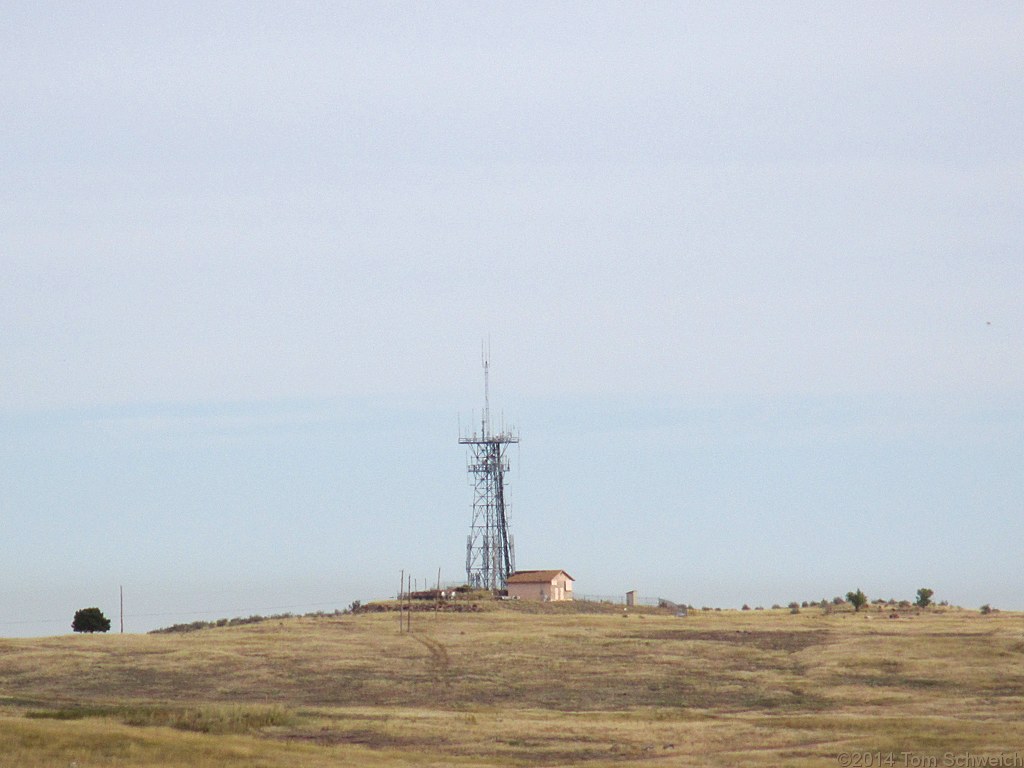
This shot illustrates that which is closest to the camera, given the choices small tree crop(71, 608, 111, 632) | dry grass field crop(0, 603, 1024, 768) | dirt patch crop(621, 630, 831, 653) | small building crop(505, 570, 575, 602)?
dry grass field crop(0, 603, 1024, 768)

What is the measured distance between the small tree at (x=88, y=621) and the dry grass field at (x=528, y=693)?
987 cm

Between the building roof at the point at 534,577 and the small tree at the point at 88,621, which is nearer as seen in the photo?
the small tree at the point at 88,621

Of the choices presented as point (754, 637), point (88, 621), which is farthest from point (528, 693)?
point (88, 621)

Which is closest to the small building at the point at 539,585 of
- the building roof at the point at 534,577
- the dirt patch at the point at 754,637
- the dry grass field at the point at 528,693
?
the building roof at the point at 534,577

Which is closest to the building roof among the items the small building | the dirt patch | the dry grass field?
the small building

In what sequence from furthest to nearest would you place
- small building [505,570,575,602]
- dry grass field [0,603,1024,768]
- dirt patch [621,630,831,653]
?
small building [505,570,575,602] < dirt patch [621,630,831,653] < dry grass field [0,603,1024,768]

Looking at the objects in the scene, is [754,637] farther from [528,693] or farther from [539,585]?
[539,585]

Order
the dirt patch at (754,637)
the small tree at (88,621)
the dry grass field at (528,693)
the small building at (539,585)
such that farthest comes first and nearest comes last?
A: the small building at (539,585), the small tree at (88,621), the dirt patch at (754,637), the dry grass field at (528,693)

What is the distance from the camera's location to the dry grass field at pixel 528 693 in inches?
1532

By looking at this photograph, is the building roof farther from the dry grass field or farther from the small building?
the dry grass field

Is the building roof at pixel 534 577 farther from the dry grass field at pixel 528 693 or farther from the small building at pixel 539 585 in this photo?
the dry grass field at pixel 528 693

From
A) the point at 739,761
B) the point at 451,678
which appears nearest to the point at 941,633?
the point at 451,678

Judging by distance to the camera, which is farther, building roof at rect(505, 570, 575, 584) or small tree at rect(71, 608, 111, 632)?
building roof at rect(505, 570, 575, 584)

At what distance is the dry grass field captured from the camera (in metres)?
38.9
